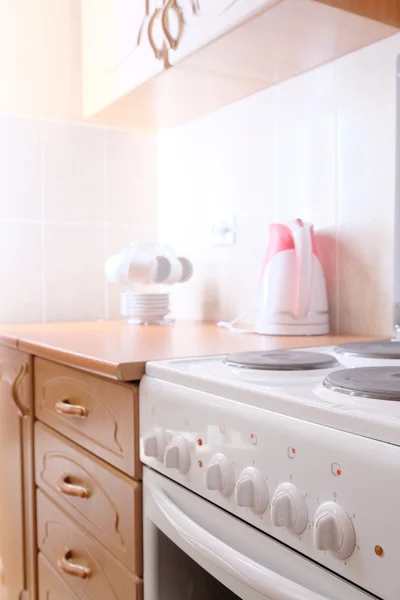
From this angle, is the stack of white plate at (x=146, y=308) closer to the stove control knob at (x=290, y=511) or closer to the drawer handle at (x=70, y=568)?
the drawer handle at (x=70, y=568)

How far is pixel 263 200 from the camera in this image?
165 cm

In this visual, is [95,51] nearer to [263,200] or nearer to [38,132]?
[38,132]

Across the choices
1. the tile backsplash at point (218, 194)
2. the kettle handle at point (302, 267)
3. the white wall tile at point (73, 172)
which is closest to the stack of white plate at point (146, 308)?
the tile backsplash at point (218, 194)

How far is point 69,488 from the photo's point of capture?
114cm

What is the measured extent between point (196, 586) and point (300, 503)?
36 centimetres

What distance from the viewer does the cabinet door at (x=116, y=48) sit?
1511 mm

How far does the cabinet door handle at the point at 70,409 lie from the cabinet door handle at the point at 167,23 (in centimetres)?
89

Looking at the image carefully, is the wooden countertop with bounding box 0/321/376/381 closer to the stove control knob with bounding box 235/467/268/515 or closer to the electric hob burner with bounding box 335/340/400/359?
the electric hob burner with bounding box 335/340/400/359

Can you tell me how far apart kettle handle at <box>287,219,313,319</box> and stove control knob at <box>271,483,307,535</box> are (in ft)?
2.52

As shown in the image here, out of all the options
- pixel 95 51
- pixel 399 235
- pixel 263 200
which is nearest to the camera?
pixel 399 235

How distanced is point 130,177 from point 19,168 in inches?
15.7

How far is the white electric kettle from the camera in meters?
1.34

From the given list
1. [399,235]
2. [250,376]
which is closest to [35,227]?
[399,235]

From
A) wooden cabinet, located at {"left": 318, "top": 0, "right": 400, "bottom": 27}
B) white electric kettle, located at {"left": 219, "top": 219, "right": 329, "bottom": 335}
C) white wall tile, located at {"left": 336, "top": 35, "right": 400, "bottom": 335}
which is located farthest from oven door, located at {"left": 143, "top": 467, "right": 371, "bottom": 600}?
wooden cabinet, located at {"left": 318, "top": 0, "right": 400, "bottom": 27}
